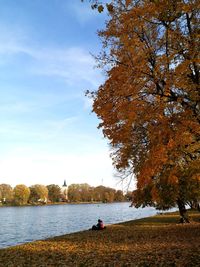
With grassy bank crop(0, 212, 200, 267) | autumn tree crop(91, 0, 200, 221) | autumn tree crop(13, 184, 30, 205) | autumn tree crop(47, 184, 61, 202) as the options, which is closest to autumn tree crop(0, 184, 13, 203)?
autumn tree crop(13, 184, 30, 205)

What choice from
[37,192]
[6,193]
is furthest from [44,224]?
[6,193]

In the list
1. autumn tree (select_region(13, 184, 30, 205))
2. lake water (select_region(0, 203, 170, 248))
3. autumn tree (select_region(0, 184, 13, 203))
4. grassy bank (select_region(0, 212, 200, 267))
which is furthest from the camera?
autumn tree (select_region(0, 184, 13, 203))

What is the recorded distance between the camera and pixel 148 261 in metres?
13.5

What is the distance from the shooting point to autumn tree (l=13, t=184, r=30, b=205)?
521ft

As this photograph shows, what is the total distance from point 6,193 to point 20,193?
505 inches

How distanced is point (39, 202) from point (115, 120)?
6678 inches

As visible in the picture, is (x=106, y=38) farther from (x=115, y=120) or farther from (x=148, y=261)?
(x=148, y=261)

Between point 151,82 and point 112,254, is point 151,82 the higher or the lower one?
the higher one

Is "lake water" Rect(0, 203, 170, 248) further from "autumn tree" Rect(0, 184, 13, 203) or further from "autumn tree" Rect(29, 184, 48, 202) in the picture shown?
"autumn tree" Rect(29, 184, 48, 202)

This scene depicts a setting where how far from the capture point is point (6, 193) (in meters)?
169

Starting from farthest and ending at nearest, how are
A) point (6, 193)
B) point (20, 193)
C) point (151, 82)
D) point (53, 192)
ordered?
point (53, 192), point (6, 193), point (20, 193), point (151, 82)

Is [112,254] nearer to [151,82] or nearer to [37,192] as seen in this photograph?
[151,82]

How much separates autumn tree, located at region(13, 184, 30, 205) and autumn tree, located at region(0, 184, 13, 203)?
154 inches

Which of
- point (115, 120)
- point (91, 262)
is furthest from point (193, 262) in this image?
point (115, 120)
